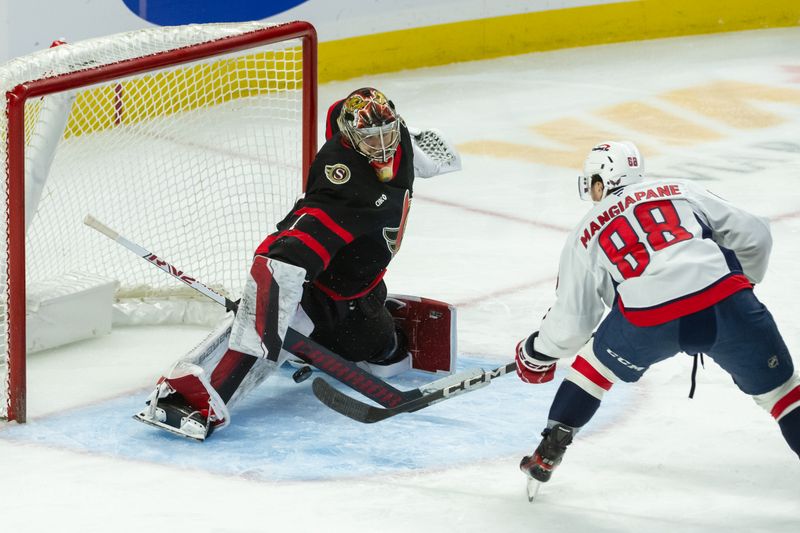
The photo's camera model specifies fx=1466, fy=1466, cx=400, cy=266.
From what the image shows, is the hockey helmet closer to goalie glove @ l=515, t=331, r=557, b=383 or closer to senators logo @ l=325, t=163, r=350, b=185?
senators logo @ l=325, t=163, r=350, b=185

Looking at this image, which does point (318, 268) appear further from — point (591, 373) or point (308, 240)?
point (591, 373)

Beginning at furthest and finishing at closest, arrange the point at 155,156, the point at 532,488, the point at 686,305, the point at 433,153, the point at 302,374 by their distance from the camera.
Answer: the point at 155,156 < the point at 433,153 < the point at 302,374 < the point at 532,488 < the point at 686,305

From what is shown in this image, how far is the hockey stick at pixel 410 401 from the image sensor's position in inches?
124

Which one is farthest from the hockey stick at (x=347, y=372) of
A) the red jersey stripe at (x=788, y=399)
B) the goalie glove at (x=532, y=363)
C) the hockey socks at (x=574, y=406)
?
the red jersey stripe at (x=788, y=399)

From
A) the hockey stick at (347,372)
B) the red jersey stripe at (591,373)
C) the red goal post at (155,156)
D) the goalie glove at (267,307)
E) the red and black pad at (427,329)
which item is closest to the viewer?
the red jersey stripe at (591,373)

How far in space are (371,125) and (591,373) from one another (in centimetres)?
77

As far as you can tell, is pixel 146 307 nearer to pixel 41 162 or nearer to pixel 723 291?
pixel 41 162

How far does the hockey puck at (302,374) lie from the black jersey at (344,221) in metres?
0.24

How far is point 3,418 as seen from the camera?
3.25 metres

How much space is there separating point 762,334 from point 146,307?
1.92 meters

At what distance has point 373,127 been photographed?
3172mm

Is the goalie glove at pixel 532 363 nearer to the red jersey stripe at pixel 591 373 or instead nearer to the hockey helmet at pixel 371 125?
the red jersey stripe at pixel 591 373

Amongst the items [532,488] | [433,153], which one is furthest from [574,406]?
[433,153]

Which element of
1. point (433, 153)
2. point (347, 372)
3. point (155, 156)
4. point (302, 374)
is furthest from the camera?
point (155, 156)
